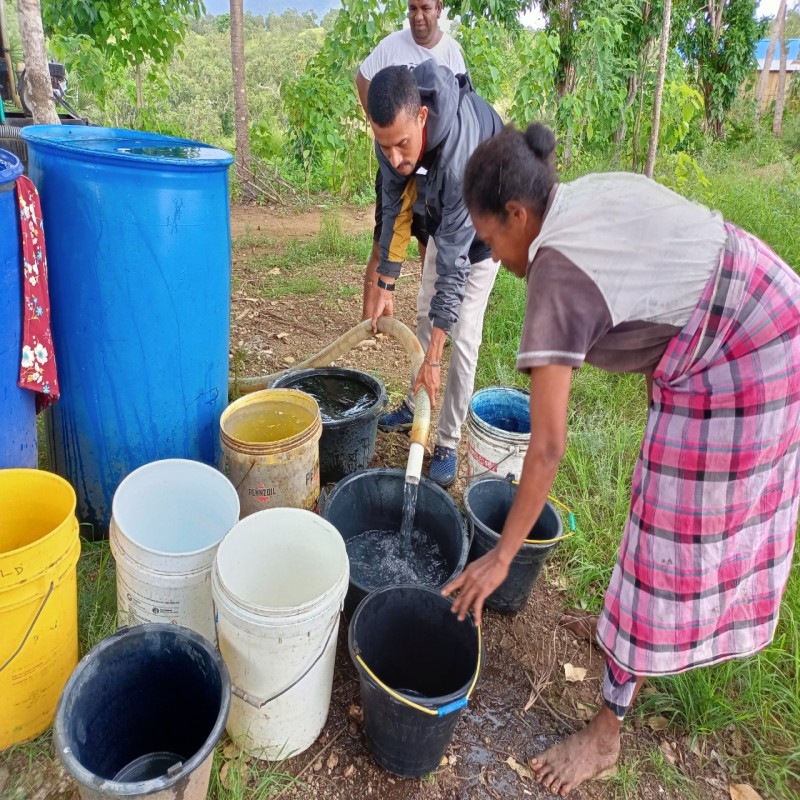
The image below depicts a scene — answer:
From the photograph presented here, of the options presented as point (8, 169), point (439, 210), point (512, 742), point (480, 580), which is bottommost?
point (512, 742)

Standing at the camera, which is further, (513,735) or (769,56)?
(769,56)

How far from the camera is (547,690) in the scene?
2.08 metres

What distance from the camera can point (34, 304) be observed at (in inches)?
71.6

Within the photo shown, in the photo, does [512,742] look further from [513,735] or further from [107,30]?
[107,30]

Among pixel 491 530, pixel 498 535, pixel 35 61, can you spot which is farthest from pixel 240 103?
pixel 498 535

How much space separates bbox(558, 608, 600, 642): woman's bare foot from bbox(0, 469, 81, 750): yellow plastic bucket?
1701 millimetres

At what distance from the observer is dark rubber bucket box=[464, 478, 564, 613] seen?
214 centimetres

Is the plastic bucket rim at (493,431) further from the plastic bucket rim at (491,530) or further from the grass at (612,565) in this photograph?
the grass at (612,565)

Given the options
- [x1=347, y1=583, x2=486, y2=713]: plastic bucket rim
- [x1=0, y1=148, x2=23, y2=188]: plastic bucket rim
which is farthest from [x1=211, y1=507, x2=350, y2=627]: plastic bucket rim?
[x1=0, y1=148, x2=23, y2=188]: plastic bucket rim

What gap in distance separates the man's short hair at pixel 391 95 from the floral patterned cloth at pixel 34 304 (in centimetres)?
112

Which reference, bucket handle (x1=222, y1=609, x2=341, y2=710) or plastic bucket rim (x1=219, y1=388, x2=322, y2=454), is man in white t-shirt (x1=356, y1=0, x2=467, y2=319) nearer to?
plastic bucket rim (x1=219, y1=388, x2=322, y2=454)

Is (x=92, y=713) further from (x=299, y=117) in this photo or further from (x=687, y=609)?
(x=299, y=117)

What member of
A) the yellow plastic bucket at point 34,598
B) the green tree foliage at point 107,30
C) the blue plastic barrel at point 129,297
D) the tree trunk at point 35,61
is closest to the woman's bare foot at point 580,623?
the blue plastic barrel at point 129,297

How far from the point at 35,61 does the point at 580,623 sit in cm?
326
